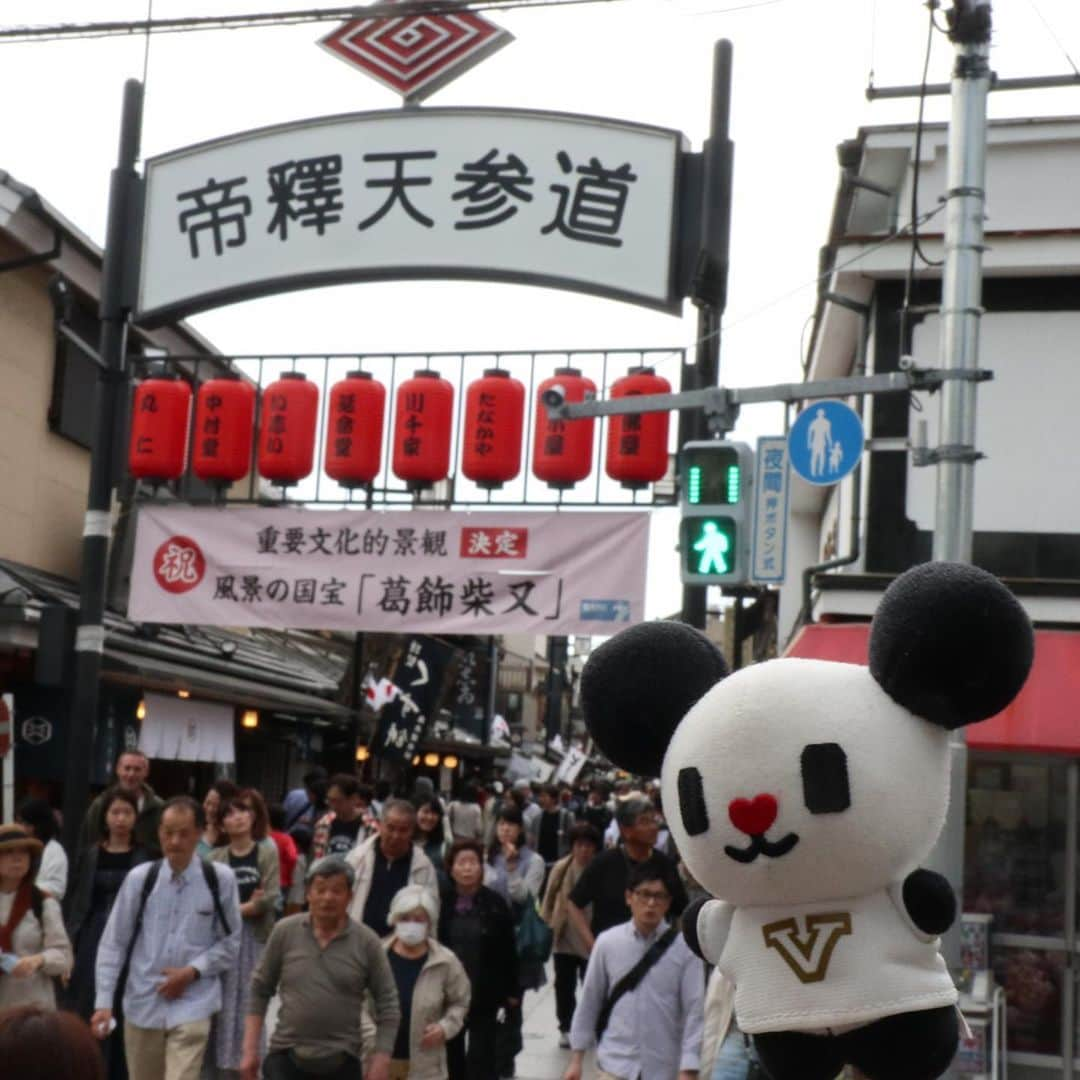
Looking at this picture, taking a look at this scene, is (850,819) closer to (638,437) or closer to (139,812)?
(139,812)

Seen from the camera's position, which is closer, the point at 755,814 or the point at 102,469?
the point at 755,814

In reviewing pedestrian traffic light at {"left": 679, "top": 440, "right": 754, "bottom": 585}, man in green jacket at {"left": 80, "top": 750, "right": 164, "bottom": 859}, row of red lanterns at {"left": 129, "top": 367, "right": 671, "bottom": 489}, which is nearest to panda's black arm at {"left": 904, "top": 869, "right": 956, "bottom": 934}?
pedestrian traffic light at {"left": 679, "top": 440, "right": 754, "bottom": 585}

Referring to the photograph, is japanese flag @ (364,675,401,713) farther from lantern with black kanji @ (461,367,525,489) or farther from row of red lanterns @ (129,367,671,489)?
lantern with black kanji @ (461,367,525,489)

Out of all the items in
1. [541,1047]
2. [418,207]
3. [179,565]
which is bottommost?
[541,1047]

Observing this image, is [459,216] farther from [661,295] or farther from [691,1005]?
[691,1005]

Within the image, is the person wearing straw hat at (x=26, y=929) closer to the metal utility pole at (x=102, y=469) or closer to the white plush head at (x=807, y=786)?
the metal utility pole at (x=102, y=469)

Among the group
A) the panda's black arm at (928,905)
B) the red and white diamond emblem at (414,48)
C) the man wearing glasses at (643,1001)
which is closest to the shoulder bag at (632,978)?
the man wearing glasses at (643,1001)

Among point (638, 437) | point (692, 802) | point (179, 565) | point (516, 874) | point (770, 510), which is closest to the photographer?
point (692, 802)

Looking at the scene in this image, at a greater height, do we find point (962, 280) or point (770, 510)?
point (962, 280)

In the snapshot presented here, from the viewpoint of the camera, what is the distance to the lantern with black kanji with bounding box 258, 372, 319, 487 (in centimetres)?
1295

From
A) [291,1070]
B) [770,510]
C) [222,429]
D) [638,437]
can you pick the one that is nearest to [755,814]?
[291,1070]

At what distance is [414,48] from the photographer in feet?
40.8

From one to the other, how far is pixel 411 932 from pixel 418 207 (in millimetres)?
5992

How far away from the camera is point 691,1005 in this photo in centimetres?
766
